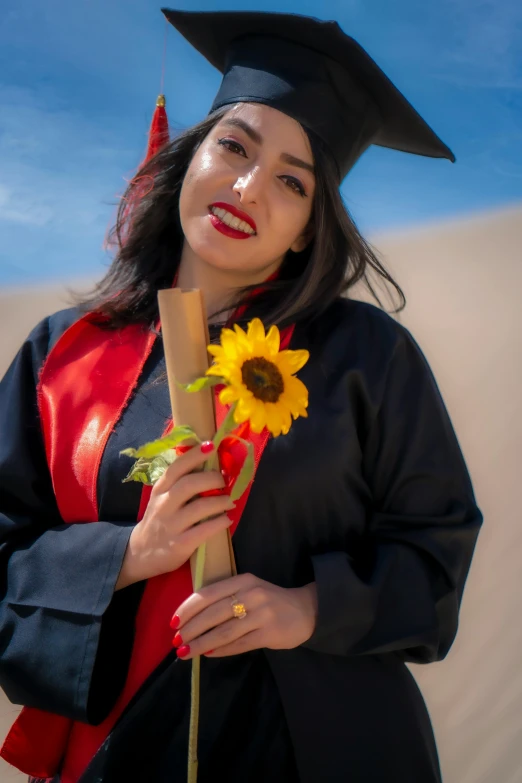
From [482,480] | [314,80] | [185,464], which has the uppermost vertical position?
[314,80]

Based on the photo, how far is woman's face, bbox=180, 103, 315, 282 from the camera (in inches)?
58.2

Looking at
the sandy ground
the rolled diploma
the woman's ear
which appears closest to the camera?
the rolled diploma

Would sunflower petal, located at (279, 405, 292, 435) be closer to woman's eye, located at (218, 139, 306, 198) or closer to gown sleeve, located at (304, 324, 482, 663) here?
gown sleeve, located at (304, 324, 482, 663)

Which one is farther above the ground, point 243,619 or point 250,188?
point 250,188

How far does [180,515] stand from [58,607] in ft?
1.02

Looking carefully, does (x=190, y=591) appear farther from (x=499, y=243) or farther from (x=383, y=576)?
(x=499, y=243)

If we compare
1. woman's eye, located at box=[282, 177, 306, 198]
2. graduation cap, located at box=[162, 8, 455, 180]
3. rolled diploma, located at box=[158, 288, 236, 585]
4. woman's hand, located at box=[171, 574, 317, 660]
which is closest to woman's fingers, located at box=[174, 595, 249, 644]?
woman's hand, located at box=[171, 574, 317, 660]

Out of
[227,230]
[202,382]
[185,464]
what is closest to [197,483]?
[185,464]

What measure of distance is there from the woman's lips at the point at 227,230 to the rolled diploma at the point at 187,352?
16.7 inches

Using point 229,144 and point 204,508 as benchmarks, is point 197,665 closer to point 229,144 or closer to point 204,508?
point 204,508

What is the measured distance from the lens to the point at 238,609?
1154mm

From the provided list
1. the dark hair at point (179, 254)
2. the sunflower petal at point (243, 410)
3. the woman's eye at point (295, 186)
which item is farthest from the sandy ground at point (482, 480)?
the sunflower petal at point (243, 410)

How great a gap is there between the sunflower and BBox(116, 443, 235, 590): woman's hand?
4.7 inches

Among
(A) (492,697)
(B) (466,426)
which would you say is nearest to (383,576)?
(A) (492,697)
